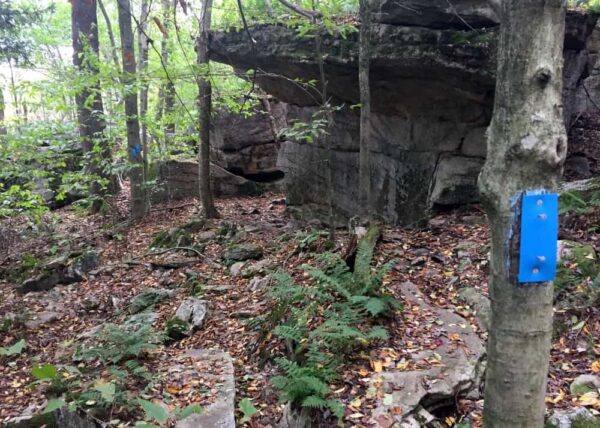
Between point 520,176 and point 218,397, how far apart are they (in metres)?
3.42

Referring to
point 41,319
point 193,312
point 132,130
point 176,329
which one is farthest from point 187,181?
point 176,329

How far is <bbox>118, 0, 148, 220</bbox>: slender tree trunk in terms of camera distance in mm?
10539

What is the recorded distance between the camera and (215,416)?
3.95 meters

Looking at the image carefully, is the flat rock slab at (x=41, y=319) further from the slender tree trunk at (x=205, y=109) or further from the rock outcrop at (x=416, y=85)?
the rock outcrop at (x=416, y=85)

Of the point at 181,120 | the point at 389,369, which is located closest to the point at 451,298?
the point at 389,369

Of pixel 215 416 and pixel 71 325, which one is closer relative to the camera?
pixel 215 416

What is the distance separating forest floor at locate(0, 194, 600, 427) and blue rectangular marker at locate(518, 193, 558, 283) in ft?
6.74

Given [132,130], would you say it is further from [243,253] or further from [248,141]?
[243,253]

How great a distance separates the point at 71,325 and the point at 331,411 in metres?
4.95

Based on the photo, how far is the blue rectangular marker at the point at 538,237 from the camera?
1824 millimetres

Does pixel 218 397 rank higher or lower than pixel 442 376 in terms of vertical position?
lower

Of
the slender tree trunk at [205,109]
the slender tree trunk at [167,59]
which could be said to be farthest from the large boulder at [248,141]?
the slender tree trunk at [205,109]

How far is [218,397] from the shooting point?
13.9 feet

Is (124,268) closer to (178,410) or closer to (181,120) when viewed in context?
(181,120)
